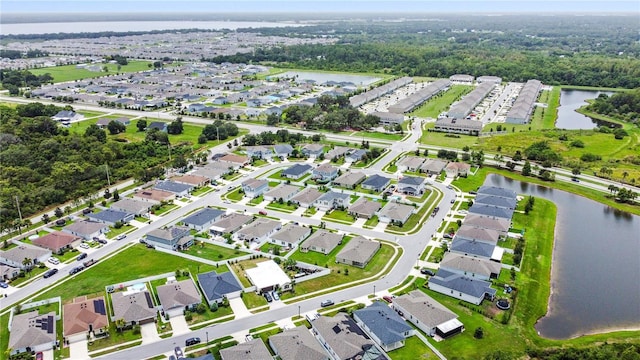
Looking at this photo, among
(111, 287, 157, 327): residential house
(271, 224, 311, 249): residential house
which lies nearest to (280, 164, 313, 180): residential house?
(271, 224, 311, 249): residential house

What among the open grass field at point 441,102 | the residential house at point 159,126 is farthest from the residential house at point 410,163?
the residential house at point 159,126

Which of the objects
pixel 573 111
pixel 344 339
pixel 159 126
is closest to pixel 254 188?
pixel 344 339

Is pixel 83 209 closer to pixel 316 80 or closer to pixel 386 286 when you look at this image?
pixel 386 286

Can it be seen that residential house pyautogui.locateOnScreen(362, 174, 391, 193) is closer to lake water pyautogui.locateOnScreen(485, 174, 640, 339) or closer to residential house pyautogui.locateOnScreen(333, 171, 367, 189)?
residential house pyautogui.locateOnScreen(333, 171, 367, 189)

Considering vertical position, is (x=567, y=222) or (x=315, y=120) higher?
Answer: (x=315, y=120)

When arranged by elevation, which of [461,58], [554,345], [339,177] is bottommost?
[554,345]

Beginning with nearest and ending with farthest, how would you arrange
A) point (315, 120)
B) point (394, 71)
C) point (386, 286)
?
point (386, 286), point (315, 120), point (394, 71)

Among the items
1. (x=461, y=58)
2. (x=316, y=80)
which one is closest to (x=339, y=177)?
(x=316, y=80)
